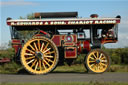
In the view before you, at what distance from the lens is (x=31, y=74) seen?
13023 mm

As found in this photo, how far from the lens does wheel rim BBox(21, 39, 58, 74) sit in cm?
1302

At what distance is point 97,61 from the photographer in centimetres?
1308

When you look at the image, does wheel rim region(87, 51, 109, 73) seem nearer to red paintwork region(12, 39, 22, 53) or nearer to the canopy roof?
the canopy roof

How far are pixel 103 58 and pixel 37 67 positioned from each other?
3305 millimetres

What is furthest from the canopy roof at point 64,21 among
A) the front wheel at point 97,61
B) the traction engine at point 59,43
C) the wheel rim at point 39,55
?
the front wheel at point 97,61

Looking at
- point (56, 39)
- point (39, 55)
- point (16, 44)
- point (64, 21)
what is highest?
point (64, 21)

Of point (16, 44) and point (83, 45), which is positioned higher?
point (16, 44)

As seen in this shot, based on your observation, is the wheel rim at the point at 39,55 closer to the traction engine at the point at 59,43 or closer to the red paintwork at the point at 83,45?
the traction engine at the point at 59,43

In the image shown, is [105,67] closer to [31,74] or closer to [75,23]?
[75,23]

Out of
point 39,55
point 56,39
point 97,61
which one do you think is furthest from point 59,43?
point 97,61

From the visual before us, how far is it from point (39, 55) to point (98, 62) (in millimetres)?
2856

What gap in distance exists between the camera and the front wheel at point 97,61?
1308 cm

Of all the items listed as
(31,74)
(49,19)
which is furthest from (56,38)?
(31,74)

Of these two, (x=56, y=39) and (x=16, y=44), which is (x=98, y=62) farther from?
(x=16, y=44)
